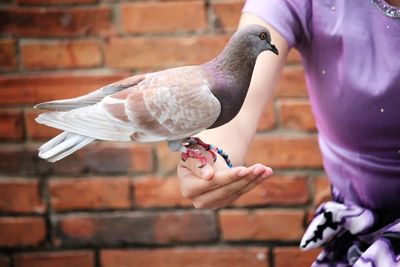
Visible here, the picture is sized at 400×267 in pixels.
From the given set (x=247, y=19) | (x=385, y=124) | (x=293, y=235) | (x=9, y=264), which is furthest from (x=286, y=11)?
(x=9, y=264)

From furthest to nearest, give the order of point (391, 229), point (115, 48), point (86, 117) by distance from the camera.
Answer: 1. point (115, 48)
2. point (391, 229)
3. point (86, 117)

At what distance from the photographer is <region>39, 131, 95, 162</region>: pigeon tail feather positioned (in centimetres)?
42

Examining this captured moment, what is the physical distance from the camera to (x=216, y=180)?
54cm

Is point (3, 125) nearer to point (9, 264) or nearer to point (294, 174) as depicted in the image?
point (9, 264)

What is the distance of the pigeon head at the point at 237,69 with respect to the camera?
43 cm

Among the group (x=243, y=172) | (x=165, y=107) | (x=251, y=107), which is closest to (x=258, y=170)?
(x=243, y=172)

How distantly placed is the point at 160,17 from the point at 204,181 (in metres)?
0.51

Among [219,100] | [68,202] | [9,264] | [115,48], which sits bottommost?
[9,264]

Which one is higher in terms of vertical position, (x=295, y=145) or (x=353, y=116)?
(x=353, y=116)

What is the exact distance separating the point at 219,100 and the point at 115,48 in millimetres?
612

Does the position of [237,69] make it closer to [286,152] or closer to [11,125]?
[286,152]

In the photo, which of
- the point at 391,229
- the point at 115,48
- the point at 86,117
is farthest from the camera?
the point at 115,48

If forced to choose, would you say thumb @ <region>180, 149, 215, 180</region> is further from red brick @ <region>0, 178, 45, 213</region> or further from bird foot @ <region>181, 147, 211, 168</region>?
red brick @ <region>0, 178, 45, 213</region>

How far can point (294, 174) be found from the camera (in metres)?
1.03
